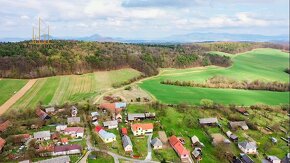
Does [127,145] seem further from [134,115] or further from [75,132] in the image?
[134,115]

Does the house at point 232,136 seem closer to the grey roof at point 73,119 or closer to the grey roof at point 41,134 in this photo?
the grey roof at point 73,119

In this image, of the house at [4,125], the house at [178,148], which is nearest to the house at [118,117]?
the house at [178,148]

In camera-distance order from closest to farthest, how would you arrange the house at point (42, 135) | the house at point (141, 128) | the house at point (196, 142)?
the house at point (42, 135), the house at point (196, 142), the house at point (141, 128)

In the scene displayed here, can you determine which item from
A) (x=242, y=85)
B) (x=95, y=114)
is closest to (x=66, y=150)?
(x=95, y=114)

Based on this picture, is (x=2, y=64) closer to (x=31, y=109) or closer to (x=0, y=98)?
(x=0, y=98)

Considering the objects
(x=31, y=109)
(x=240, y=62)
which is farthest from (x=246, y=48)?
(x=31, y=109)

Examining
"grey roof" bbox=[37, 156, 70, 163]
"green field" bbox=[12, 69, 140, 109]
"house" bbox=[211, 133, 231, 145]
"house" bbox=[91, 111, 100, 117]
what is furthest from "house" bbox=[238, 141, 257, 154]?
"green field" bbox=[12, 69, 140, 109]
